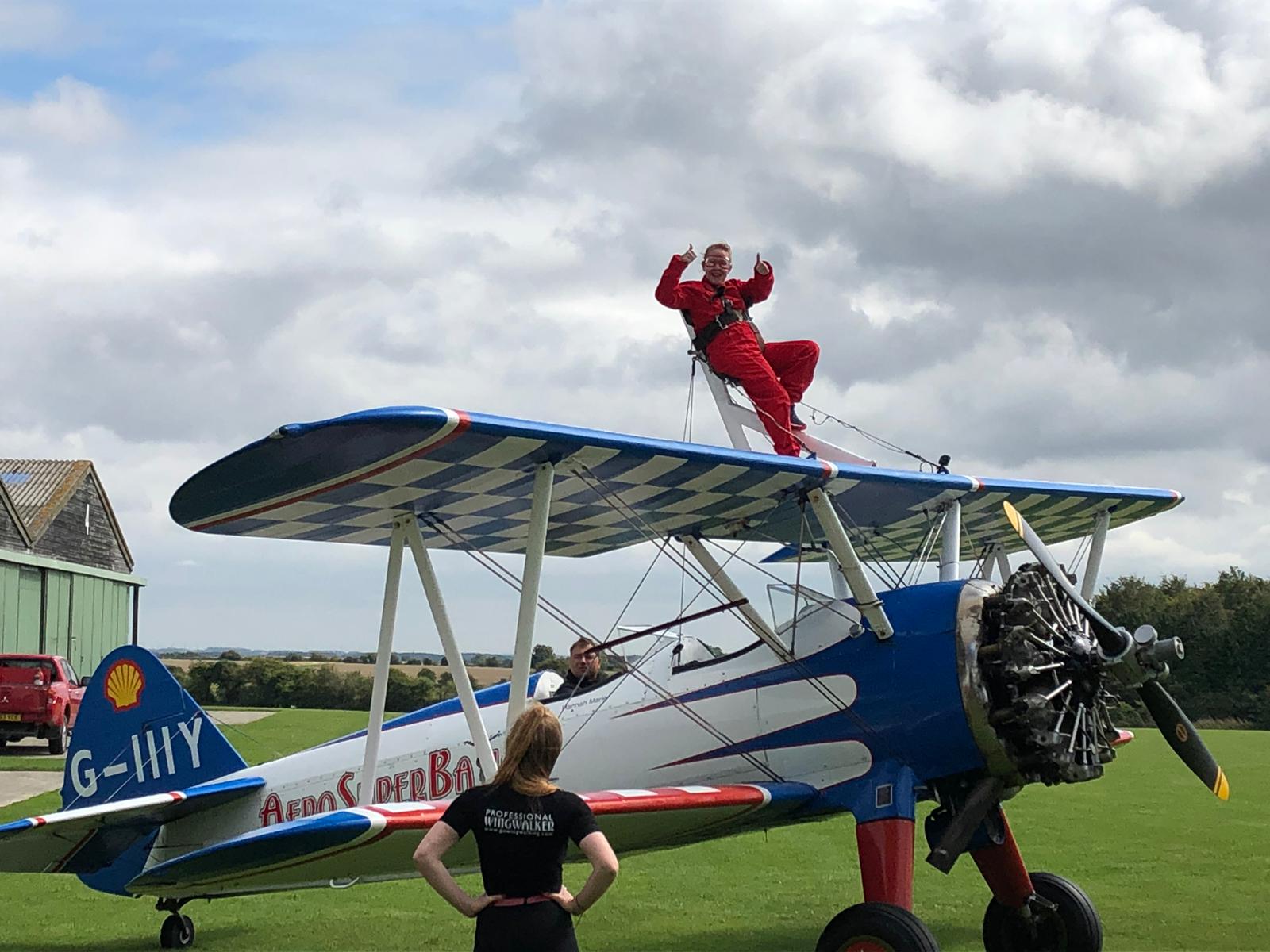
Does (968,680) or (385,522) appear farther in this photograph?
(385,522)

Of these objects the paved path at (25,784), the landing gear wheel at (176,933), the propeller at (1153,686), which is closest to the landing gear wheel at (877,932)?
the propeller at (1153,686)

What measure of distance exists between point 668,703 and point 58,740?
18.5 m

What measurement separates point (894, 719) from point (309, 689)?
34528mm

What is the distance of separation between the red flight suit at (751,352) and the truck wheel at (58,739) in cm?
1793

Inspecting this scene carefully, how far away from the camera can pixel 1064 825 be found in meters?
13.2

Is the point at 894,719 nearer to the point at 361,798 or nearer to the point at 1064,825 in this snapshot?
the point at 361,798

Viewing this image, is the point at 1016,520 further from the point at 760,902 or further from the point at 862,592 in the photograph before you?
the point at 760,902

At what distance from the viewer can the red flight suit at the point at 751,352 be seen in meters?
8.30

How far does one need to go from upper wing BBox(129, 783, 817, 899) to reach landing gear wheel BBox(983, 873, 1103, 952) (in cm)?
141

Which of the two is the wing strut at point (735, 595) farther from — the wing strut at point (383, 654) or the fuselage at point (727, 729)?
the wing strut at point (383, 654)

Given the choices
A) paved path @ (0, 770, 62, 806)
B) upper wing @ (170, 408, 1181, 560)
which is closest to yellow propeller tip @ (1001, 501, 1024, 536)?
upper wing @ (170, 408, 1181, 560)

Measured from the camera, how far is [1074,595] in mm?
6750

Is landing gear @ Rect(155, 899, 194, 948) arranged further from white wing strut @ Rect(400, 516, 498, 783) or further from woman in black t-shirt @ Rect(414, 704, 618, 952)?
woman in black t-shirt @ Rect(414, 704, 618, 952)

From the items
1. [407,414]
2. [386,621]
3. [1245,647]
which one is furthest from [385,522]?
[1245,647]
